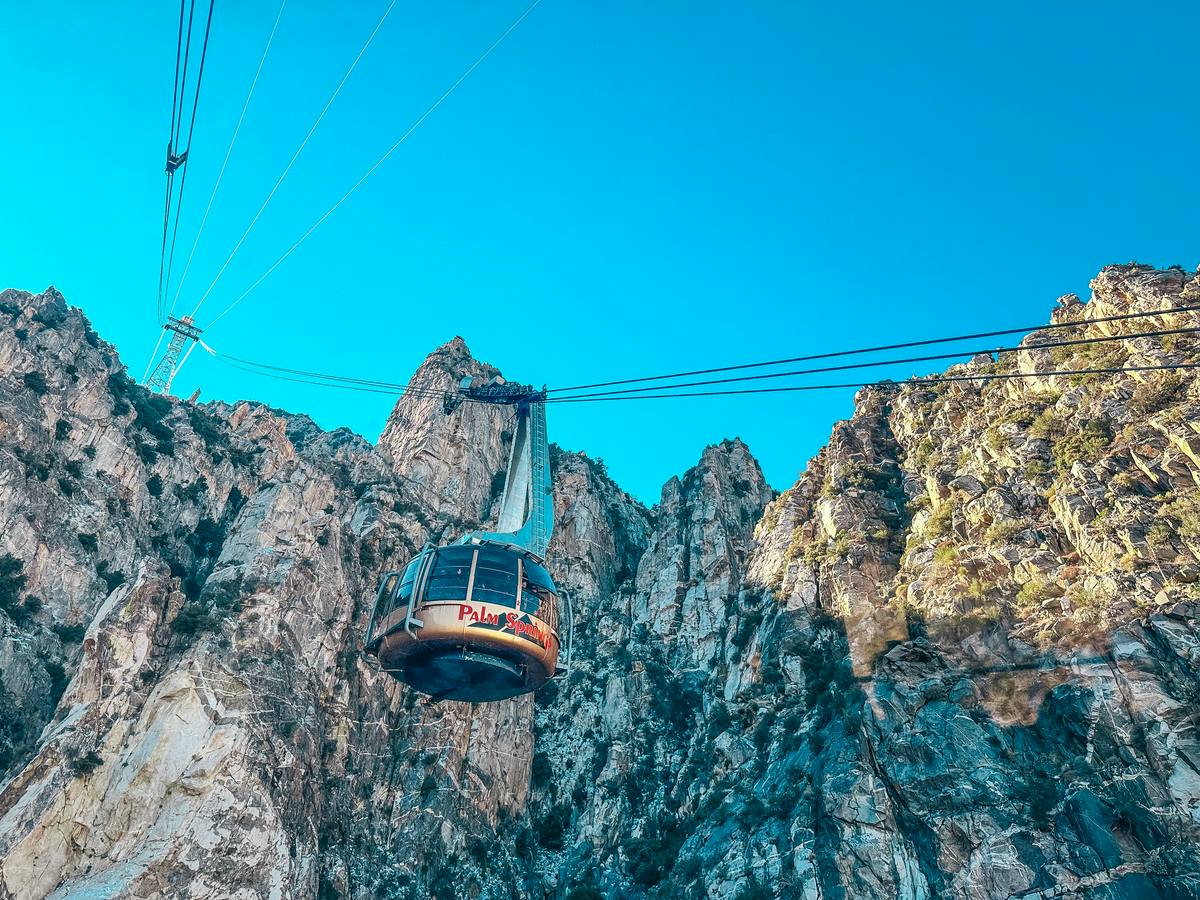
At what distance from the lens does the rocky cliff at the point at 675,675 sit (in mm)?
37062

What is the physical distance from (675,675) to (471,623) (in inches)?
1374

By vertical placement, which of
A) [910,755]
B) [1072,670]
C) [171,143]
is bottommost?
[910,755]

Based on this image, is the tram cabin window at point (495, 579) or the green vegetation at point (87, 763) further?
the green vegetation at point (87, 763)

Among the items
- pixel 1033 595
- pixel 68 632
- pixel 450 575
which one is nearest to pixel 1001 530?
pixel 1033 595

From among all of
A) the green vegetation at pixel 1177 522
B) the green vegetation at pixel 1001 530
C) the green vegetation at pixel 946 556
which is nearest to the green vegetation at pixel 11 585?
the green vegetation at pixel 946 556

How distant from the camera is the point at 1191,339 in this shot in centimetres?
5016

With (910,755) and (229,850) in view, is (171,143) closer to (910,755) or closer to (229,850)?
(229,850)

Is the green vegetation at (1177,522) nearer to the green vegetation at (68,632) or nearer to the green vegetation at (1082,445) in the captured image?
the green vegetation at (1082,445)

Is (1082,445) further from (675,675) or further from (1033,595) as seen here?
(675,675)

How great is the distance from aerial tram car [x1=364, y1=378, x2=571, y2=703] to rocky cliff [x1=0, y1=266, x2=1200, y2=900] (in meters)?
13.4

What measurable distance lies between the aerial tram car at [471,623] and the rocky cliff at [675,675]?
13382mm

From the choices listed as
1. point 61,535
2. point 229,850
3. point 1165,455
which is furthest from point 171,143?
point 1165,455

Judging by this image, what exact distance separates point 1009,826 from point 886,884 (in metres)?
5.52

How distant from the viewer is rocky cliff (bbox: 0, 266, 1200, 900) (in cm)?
3706
